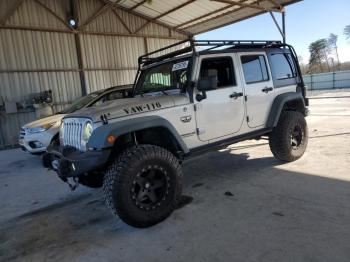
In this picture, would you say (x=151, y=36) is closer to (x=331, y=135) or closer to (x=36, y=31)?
(x=36, y=31)

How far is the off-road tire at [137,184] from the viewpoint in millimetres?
3078

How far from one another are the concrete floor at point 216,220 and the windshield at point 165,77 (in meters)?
1.54

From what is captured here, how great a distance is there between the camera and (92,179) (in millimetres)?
3824

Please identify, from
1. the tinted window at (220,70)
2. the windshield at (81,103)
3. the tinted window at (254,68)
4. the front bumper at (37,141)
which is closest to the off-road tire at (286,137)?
the tinted window at (254,68)

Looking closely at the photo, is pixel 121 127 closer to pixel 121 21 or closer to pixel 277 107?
pixel 277 107

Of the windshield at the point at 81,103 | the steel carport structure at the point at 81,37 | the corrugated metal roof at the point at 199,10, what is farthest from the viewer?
the corrugated metal roof at the point at 199,10

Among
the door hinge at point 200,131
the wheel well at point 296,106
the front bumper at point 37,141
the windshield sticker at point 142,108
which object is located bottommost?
the front bumper at point 37,141

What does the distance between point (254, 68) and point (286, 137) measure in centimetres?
127

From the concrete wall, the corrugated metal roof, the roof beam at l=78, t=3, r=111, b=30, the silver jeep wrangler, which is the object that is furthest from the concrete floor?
the concrete wall

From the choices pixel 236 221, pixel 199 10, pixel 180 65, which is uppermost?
pixel 199 10

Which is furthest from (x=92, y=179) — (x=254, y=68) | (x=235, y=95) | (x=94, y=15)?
(x=94, y=15)

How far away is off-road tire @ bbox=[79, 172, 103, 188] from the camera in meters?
3.71

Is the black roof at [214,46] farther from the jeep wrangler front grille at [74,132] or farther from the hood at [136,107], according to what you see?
the jeep wrangler front grille at [74,132]

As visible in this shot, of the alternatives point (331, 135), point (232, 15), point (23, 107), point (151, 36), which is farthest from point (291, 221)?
point (151, 36)
